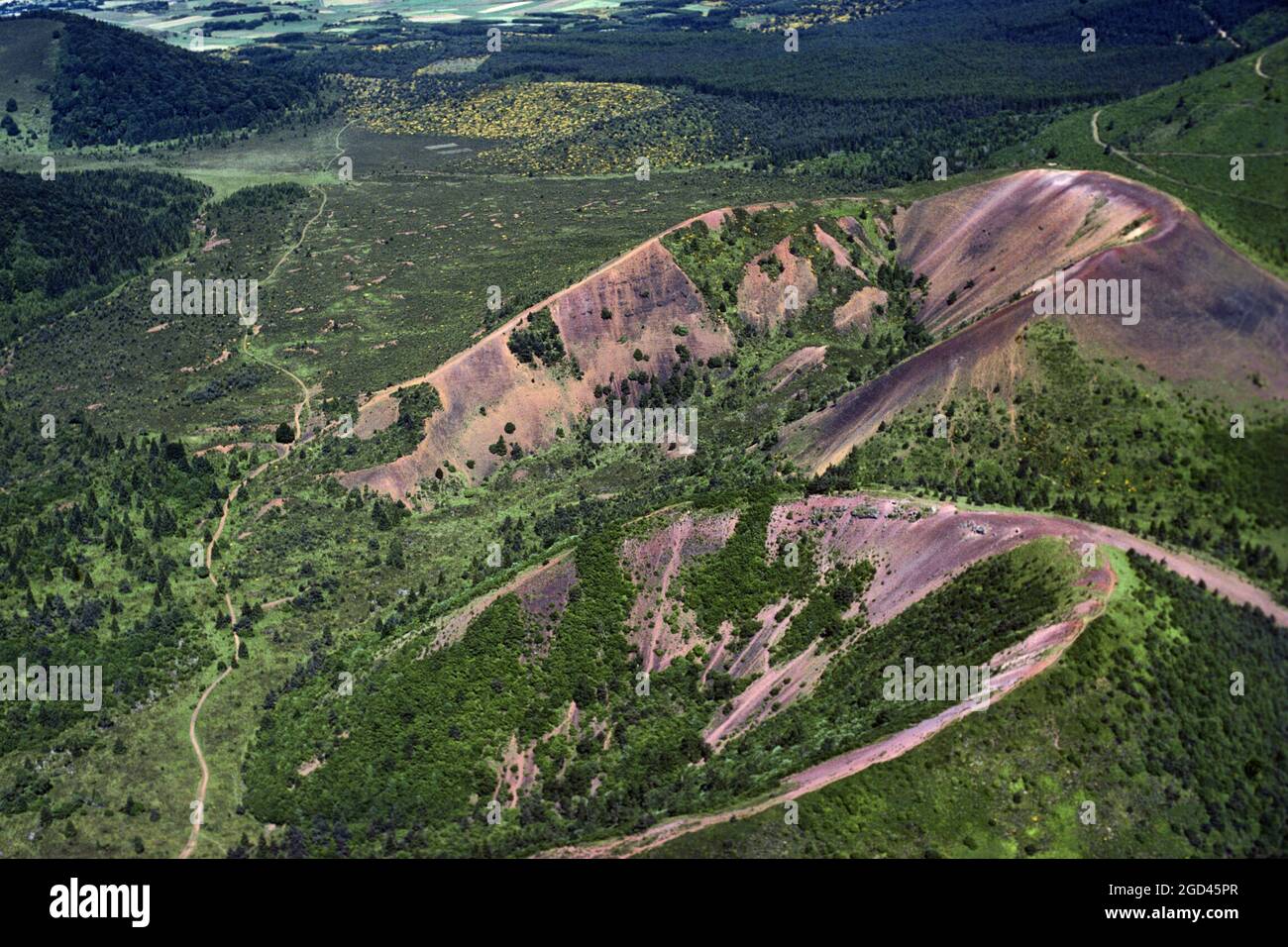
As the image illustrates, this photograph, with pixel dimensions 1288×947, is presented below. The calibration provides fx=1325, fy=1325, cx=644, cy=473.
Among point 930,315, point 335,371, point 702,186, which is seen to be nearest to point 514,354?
point 335,371

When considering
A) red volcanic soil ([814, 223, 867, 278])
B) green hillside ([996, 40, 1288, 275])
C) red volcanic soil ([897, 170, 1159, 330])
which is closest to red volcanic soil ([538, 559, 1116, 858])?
green hillside ([996, 40, 1288, 275])

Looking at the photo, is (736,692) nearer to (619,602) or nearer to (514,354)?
(619,602)

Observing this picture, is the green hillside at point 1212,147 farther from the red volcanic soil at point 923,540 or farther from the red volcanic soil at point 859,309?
the red volcanic soil at point 923,540

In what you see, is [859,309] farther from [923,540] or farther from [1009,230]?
[923,540]

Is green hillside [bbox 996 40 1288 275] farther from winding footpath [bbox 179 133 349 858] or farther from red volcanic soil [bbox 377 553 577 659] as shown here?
winding footpath [bbox 179 133 349 858]

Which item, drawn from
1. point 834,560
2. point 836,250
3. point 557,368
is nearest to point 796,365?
point 836,250
